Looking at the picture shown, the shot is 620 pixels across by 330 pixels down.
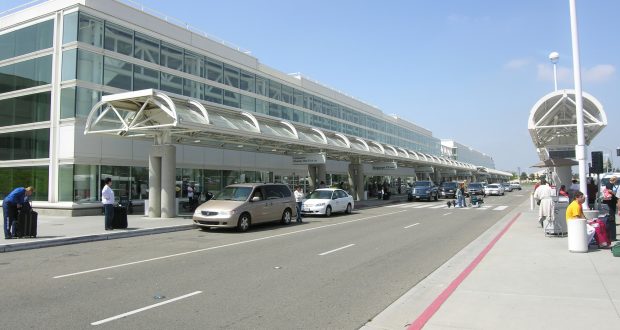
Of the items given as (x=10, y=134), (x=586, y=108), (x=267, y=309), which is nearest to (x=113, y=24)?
(x=10, y=134)

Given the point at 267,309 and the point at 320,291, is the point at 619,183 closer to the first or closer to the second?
the point at 320,291

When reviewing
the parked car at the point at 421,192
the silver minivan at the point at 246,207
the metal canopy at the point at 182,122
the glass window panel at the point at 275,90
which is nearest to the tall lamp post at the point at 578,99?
the silver minivan at the point at 246,207

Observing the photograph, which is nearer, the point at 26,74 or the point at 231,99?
the point at 26,74

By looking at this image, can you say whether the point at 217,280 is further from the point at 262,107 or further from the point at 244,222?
the point at 262,107

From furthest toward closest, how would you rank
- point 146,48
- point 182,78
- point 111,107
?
point 182,78 → point 146,48 → point 111,107

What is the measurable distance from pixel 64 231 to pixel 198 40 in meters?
19.6

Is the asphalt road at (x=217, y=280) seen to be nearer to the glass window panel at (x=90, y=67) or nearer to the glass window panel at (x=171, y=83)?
the glass window panel at (x=90, y=67)

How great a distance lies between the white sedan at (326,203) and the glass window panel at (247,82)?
14.6 m

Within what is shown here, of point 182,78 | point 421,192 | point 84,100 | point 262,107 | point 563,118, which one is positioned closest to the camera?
point 84,100

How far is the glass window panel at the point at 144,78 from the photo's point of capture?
26.5 metres

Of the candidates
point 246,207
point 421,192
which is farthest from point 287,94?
point 246,207

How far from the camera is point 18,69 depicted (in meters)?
25.8

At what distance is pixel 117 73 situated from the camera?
25.2 m

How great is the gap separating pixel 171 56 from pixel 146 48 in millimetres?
2075
